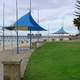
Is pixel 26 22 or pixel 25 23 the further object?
pixel 26 22

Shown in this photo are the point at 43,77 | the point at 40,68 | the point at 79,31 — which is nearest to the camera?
the point at 43,77

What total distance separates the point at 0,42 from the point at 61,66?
2630cm

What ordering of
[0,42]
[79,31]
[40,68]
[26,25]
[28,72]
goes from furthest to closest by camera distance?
[79,31]
[0,42]
[26,25]
[40,68]
[28,72]

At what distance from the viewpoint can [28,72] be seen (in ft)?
42.6

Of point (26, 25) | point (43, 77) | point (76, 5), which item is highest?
point (76, 5)

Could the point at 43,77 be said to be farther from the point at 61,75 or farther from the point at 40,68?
the point at 40,68

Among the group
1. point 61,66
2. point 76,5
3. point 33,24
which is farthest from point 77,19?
point 61,66

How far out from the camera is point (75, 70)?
1312 centimetres

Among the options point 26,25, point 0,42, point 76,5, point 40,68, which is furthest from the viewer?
point 76,5

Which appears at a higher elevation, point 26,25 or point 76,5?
point 76,5

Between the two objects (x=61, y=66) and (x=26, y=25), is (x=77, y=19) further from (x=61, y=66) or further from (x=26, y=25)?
(x=61, y=66)

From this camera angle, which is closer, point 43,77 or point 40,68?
point 43,77

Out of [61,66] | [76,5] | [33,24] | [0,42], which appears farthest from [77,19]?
[61,66]

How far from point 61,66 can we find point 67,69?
92 centimetres
